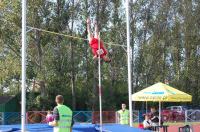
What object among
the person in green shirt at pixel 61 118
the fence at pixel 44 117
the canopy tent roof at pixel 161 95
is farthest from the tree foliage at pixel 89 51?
the person in green shirt at pixel 61 118

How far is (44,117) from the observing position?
34.5 metres

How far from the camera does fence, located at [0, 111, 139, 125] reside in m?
34.4

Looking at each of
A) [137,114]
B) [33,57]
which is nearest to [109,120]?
[137,114]

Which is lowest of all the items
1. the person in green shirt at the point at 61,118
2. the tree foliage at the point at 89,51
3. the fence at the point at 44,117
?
the fence at the point at 44,117

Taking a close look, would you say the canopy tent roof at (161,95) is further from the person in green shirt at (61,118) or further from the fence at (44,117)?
the fence at (44,117)

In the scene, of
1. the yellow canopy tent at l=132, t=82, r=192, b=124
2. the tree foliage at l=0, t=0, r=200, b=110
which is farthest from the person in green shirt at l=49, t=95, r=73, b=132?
the tree foliage at l=0, t=0, r=200, b=110

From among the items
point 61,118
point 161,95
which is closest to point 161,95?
point 161,95

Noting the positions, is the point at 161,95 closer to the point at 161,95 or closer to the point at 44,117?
the point at 161,95

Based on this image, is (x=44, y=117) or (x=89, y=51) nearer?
(x=44, y=117)

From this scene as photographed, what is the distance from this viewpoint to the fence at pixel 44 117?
34406 millimetres

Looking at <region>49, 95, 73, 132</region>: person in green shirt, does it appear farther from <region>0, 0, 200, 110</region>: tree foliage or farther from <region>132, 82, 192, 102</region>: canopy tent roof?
<region>0, 0, 200, 110</region>: tree foliage

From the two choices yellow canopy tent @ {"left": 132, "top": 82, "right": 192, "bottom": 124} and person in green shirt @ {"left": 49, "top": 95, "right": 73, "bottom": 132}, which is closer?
person in green shirt @ {"left": 49, "top": 95, "right": 73, "bottom": 132}

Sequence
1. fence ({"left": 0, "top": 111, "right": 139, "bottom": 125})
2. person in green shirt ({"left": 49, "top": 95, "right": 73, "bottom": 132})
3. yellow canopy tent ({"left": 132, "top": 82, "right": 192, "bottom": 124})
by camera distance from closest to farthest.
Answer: person in green shirt ({"left": 49, "top": 95, "right": 73, "bottom": 132}) < yellow canopy tent ({"left": 132, "top": 82, "right": 192, "bottom": 124}) < fence ({"left": 0, "top": 111, "right": 139, "bottom": 125})

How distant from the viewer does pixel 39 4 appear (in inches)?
1769
